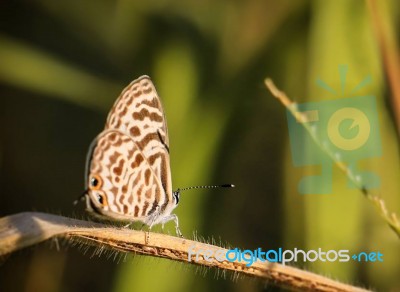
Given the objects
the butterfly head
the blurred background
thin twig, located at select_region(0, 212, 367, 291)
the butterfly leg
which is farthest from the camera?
the blurred background

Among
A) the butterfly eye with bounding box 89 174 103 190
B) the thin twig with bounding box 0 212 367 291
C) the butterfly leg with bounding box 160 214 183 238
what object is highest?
the butterfly eye with bounding box 89 174 103 190

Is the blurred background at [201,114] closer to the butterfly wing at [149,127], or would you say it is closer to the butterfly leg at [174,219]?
the butterfly leg at [174,219]

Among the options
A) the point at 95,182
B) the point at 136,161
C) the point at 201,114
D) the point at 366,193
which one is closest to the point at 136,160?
the point at 136,161

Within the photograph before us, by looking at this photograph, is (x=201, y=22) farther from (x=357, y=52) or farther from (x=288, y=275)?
(x=288, y=275)

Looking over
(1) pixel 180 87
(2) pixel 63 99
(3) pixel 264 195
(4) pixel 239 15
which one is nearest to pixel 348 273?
(3) pixel 264 195

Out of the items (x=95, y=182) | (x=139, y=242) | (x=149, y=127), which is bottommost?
(x=139, y=242)

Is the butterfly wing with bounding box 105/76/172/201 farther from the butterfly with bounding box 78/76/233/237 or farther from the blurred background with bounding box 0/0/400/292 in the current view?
the blurred background with bounding box 0/0/400/292

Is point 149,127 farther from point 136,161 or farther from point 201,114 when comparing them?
point 201,114

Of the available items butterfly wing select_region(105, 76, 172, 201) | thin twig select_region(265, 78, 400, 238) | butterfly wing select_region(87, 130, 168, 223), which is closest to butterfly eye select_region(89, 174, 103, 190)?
butterfly wing select_region(87, 130, 168, 223)
